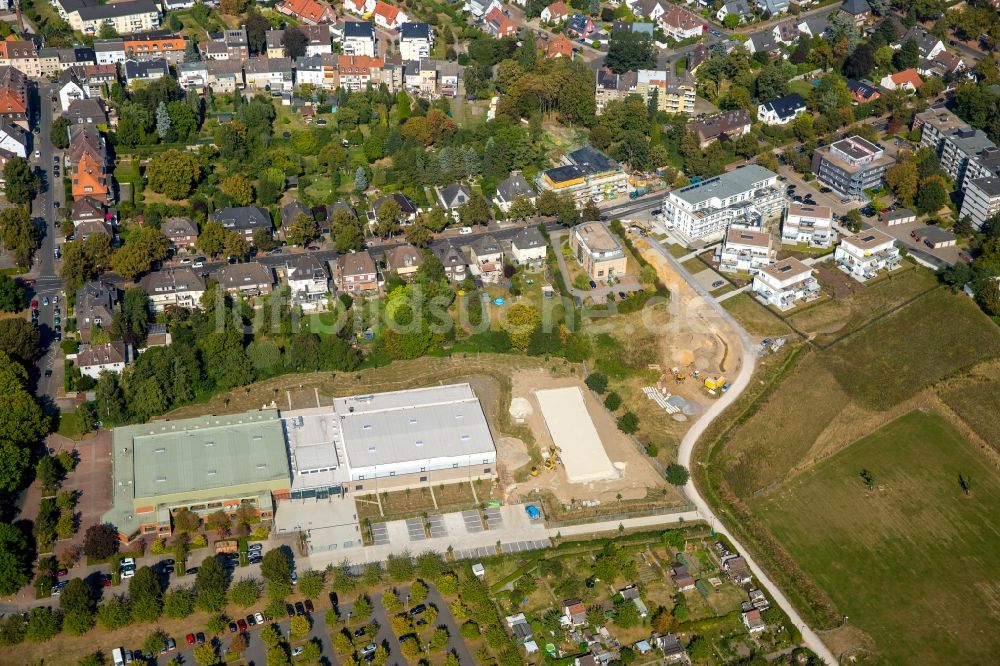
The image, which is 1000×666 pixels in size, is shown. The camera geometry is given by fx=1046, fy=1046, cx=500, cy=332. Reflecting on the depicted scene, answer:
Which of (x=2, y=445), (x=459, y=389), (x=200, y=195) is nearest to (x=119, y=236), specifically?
(x=200, y=195)

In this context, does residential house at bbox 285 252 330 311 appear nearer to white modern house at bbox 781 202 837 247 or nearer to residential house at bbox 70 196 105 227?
residential house at bbox 70 196 105 227

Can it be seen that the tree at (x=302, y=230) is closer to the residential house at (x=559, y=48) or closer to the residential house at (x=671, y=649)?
the residential house at (x=559, y=48)

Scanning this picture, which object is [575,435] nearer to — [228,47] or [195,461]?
[195,461]

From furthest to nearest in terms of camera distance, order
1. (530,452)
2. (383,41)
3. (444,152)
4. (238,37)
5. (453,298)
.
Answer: (383,41) → (238,37) → (444,152) → (453,298) → (530,452)

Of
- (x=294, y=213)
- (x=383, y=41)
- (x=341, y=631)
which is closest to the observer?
(x=341, y=631)

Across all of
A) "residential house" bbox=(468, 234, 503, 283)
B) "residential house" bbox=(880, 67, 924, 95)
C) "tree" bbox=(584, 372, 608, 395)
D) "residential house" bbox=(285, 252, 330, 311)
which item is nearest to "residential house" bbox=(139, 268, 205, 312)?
"residential house" bbox=(285, 252, 330, 311)

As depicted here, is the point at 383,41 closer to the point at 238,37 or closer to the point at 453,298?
the point at 238,37
